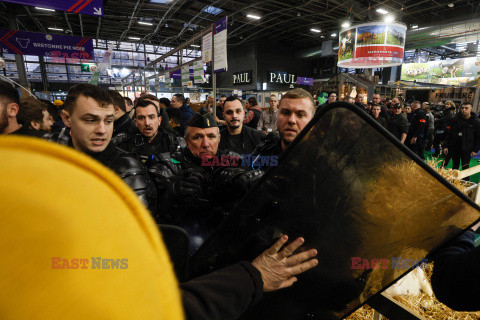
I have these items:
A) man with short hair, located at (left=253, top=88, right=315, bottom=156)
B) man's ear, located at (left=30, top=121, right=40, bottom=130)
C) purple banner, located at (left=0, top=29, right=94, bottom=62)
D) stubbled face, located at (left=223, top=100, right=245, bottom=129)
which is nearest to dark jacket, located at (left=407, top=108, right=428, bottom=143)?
stubbled face, located at (left=223, top=100, right=245, bottom=129)

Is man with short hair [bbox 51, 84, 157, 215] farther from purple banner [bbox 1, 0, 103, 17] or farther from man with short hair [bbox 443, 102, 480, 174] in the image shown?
man with short hair [bbox 443, 102, 480, 174]

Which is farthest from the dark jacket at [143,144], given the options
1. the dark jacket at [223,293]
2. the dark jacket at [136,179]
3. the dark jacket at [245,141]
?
the dark jacket at [223,293]

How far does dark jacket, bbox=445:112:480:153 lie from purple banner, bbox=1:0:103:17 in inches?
336

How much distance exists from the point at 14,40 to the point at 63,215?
952cm

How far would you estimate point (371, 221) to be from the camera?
668mm

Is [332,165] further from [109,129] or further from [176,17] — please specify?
[176,17]

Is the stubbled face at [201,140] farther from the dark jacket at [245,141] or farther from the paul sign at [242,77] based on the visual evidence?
the paul sign at [242,77]

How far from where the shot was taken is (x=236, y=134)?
356 cm

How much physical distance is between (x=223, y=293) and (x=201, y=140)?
1581mm

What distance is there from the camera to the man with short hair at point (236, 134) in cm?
345

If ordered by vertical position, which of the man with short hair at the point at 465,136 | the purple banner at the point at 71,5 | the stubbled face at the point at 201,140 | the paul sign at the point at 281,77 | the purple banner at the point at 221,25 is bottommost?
the man with short hair at the point at 465,136

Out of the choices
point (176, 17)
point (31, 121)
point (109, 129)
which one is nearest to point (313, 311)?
point (109, 129)

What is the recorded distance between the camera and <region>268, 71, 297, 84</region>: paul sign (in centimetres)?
1912

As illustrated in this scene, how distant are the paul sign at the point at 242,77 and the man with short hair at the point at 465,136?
15.0 m
